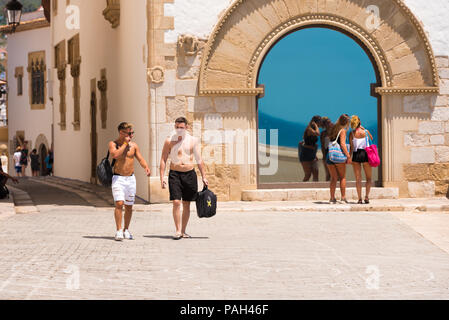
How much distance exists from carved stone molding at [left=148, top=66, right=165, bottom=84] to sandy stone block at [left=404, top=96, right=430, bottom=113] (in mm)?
4773

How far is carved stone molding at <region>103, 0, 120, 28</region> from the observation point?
20.9 metres

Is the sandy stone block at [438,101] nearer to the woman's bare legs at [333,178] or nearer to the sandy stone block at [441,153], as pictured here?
the sandy stone block at [441,153]

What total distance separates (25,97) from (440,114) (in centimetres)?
3341

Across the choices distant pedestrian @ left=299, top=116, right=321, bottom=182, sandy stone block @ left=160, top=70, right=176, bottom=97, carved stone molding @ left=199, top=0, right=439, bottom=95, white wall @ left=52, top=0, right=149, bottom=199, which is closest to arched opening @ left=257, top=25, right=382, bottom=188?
distant pedestrian @ left=299, top=116, right=321, bottom=182

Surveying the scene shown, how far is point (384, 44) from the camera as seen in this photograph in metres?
18.0

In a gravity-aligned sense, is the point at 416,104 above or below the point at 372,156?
above

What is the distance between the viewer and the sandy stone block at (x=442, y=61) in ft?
59.0

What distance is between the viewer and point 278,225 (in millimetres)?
13516

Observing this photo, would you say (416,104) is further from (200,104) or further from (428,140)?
(200,104)

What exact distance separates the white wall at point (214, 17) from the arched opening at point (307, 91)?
1261 mm

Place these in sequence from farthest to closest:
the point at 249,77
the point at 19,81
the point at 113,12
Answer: the point at 19,81 < the point at 113,12 < the point at 249,77

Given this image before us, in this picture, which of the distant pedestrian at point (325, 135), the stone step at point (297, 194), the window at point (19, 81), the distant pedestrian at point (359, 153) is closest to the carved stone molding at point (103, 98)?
the distant pedestrian at point (325, 135)

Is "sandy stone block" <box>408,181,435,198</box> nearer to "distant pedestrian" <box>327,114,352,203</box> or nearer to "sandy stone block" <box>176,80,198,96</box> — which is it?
"distant pedestrian" <box>327,114,352,203</box>

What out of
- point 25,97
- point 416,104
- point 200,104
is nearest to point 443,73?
point 416,104
